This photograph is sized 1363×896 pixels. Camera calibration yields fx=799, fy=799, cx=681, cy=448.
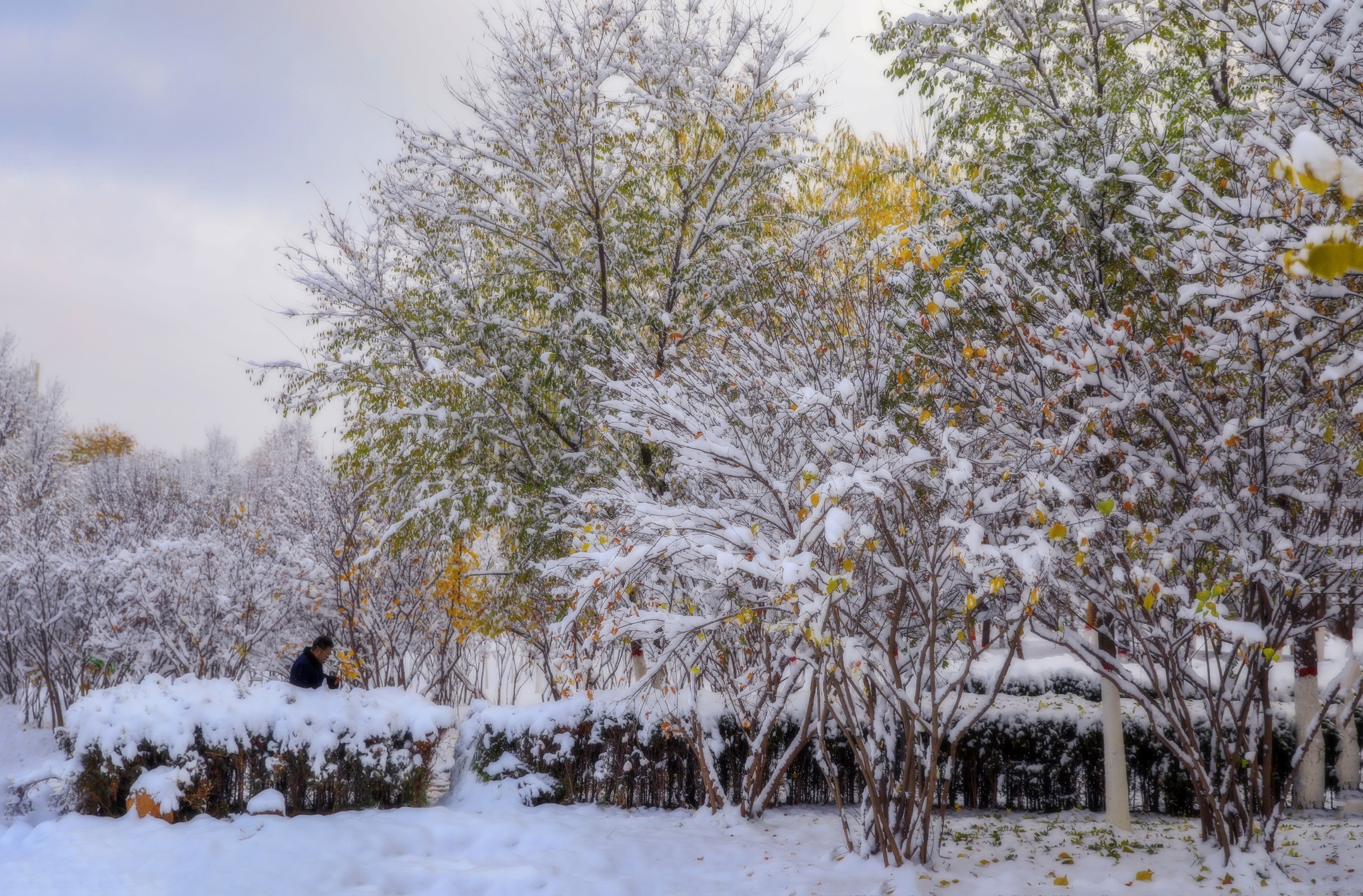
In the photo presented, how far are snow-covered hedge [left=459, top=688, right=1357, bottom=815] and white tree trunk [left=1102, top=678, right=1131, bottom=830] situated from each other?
744 mm

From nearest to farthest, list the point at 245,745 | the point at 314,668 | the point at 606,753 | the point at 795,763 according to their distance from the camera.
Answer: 1. the point at 245,745
2. the point at 606,753
3. the point at 314,668
4. the point at 795,763

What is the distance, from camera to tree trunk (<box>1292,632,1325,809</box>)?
22.1 feet

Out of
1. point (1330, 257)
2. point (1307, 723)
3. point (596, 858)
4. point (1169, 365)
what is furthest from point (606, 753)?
point (1330, 257)

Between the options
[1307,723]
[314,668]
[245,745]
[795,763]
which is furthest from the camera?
[795,763]

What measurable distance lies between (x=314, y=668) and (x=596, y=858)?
3192 mm

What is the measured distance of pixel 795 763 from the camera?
289 inches

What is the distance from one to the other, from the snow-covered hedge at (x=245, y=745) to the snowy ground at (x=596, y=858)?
302 mm

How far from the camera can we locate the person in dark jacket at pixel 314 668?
6.96 metres

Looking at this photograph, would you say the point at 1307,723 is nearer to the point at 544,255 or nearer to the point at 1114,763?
the point at 1114,763

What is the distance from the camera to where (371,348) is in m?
9.38

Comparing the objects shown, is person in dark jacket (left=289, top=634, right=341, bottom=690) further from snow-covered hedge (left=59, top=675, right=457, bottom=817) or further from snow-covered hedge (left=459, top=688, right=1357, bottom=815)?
snow-covered hedge (left=459, top=688, right=1357, bottom=815)

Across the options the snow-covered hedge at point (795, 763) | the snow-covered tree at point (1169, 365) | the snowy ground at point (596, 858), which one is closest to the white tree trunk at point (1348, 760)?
the snow-covered hedge at point (795, 763)

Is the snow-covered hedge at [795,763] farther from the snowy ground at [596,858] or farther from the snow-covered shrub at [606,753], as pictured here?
the snowy ground at [596,858]

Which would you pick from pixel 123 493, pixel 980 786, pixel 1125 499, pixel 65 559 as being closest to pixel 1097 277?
pixel 1125 499
